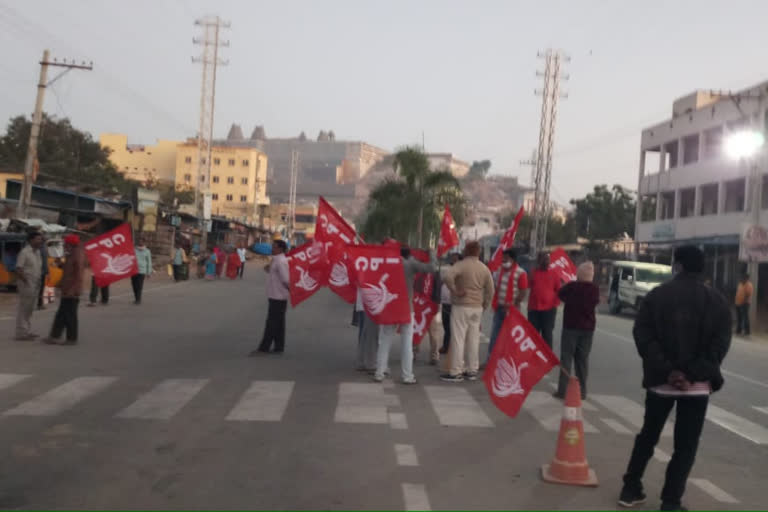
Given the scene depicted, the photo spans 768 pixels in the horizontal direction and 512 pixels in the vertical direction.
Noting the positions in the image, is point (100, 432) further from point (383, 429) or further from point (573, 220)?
point (573, 220)

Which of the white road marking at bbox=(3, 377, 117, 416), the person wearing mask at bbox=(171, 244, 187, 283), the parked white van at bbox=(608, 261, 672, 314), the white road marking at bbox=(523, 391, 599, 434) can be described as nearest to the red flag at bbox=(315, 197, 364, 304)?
the white road marking at bbox=(523, 391, 599, 434)

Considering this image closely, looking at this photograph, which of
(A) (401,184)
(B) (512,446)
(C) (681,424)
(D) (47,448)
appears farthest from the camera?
(A) (401,184)

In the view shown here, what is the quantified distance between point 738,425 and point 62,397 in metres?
7.28

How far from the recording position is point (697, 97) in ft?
152

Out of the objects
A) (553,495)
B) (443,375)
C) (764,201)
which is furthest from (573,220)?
(553,495)

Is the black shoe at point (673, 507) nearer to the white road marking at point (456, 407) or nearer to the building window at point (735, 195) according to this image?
the white road marking at point (456, 407)

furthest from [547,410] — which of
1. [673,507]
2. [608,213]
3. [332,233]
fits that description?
[608,213]

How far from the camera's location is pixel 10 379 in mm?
9914

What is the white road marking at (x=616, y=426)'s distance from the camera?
26.9ft

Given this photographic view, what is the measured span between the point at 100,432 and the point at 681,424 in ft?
15.6

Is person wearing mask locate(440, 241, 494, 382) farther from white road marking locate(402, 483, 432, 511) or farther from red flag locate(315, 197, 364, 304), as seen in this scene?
white road marking locate(402, 483, 432, 511)

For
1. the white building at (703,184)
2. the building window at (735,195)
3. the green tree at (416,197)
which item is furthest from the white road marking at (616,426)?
the green tree at (416,197)

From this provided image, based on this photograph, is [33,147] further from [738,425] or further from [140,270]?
[738,425]

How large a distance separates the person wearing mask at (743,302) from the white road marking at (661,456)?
58.3 feet
